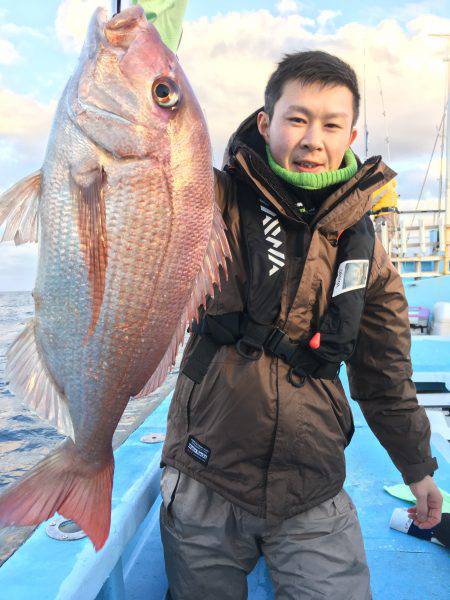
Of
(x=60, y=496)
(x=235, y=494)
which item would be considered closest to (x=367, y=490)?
(x=235, y=494)

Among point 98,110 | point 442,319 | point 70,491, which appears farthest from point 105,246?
point 442,319

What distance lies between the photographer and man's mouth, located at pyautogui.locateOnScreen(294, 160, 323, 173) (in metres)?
1.88

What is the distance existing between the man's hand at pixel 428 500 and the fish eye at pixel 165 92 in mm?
1887

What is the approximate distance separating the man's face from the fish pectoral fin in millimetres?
1005

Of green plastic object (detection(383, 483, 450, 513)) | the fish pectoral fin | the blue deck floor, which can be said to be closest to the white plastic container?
the blue deck floor

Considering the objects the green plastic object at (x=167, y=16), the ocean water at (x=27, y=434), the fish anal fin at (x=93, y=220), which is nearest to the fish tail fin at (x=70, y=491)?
the fish anal fin at (x=93, y=220)

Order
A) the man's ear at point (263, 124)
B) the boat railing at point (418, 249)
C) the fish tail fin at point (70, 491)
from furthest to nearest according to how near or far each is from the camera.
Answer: the boat railing at point (418, 249)
the man's ear at point (263, 124)
the fish tail fin at point (70, 491)

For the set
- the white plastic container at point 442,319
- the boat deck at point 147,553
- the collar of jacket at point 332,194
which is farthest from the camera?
the white plastic container at point 442,319

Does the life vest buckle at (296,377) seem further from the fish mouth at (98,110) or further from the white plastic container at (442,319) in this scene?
the white plastic container at (442,319)

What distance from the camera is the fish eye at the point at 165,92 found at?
1275 millimetres

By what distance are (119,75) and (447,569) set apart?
2564 millimetres

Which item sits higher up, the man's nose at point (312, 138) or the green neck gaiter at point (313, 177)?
the man's nose at point (312, 138)

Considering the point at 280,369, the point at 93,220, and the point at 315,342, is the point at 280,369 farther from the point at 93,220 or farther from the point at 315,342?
the point at 93,220

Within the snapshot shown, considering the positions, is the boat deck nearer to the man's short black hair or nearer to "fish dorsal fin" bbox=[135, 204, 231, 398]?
"fish dorsal fin" bbox=[135, 204, 231, 398]
